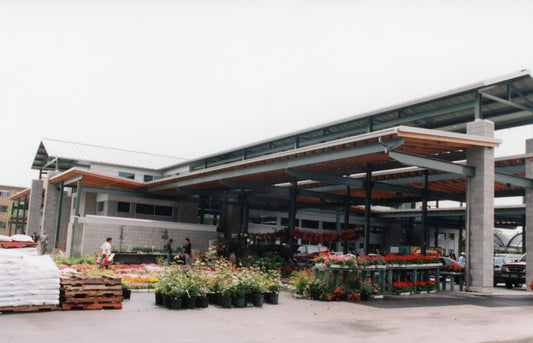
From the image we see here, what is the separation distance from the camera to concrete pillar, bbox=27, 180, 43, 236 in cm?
3950

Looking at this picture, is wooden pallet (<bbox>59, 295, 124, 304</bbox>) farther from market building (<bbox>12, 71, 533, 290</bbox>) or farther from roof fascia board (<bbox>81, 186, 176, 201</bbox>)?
roof fascia board (<bbox>81, 186, 176, 201</bbox>)

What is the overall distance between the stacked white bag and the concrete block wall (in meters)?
15.9

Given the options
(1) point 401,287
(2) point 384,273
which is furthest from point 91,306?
(1) point 401,287

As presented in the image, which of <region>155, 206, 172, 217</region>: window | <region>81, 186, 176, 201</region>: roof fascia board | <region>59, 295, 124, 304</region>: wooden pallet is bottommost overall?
<region>59, 295, 124, 304</region>: wooden pallet

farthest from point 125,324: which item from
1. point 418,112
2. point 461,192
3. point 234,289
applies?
point 461,192

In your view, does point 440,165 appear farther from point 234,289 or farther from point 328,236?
point 234,289

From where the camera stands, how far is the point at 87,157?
40.0 m

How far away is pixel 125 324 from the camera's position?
947 cm

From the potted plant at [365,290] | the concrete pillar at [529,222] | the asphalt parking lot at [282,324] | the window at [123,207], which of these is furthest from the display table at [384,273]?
the window at [123,207]

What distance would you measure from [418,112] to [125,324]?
1806 cm

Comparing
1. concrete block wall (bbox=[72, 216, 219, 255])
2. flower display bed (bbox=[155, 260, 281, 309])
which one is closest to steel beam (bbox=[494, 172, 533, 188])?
flower display bed (bbox=[155, 260, 281, 309])

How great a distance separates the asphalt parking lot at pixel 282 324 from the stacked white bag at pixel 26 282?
0.32m

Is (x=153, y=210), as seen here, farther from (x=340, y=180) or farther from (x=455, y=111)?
(x=455, y=111)

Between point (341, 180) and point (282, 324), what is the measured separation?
1158cm
